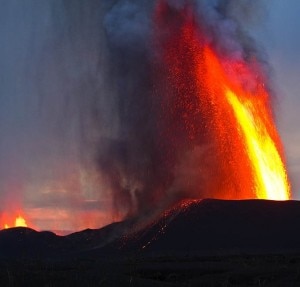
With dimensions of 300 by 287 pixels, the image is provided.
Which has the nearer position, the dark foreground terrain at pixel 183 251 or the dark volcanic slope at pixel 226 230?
the dark foreground terrain at pixel 183 251

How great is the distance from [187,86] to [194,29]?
6.82 meters

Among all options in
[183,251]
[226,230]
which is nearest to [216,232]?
[226,230]

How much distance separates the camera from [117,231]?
7900 cm

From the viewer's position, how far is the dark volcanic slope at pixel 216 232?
189 ft

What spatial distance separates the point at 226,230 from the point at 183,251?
450 cm

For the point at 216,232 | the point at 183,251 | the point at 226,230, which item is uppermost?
the point at 226,230

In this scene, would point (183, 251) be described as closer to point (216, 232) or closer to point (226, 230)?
point (216, 232)

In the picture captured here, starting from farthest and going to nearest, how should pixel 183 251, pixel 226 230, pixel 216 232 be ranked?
pixel 216 232 < pixel 226 230 < pixel 183 251

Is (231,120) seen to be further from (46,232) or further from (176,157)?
(46,232)

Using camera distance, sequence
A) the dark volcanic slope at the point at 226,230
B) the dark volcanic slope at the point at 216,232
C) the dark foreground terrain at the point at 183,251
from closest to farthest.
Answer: the dark foreground terrain at the point at 183,251
the dark volcanic slope at the point at 226,230
the dark volcanic slope at the point at 216,232

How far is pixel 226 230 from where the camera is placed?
6053cm

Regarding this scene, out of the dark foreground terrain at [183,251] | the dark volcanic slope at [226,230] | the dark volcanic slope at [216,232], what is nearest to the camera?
the dark foreground terrain at [183,251]

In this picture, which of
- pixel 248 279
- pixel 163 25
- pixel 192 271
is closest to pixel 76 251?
pixel 163 25

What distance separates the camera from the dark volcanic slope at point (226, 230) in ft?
188
